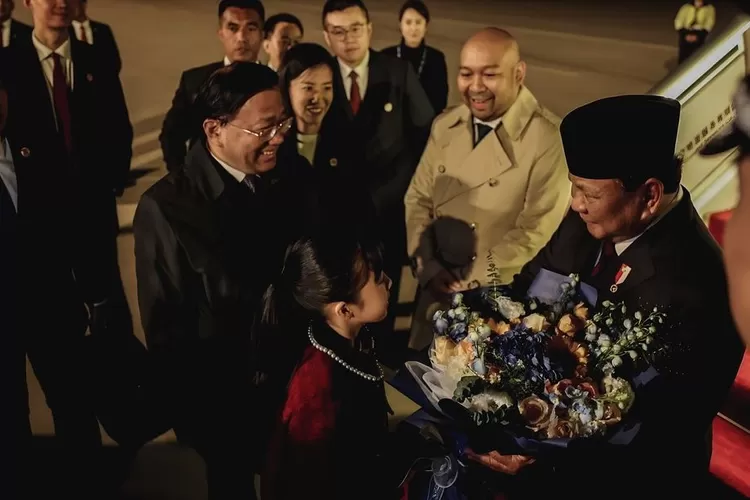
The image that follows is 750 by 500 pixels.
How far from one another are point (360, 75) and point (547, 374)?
1.88 metres

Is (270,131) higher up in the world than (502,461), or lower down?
higher up

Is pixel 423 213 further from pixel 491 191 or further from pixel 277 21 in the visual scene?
pixel 277 21

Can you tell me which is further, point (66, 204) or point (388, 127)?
point (388, 127)

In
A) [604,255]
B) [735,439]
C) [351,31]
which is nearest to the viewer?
[604,255]

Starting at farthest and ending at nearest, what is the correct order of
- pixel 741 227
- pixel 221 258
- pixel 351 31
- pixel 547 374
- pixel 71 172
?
pixel 351 31, pixel 71 172, pixel 221 258, pixel 547 374, pixel 741 227

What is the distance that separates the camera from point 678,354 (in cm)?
198

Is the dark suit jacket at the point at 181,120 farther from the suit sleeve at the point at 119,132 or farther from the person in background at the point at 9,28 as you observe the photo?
the person in background at the point at 9,28

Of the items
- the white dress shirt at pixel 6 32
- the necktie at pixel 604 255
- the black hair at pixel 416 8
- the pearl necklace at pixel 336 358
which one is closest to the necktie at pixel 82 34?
the white dress shirt at pixel 6 32

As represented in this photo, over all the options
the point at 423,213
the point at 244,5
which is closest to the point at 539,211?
the point at 423,213

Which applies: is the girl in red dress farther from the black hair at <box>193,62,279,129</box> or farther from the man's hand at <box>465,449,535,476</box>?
the black hair at <box>193,62,279,129</box>

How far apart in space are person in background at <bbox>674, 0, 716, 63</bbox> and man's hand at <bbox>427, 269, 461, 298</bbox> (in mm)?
1543

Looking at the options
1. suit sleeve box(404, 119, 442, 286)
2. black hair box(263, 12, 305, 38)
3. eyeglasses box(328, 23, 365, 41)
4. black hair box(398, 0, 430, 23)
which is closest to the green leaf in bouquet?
suit sleeve box(404, 119, 442, 286)

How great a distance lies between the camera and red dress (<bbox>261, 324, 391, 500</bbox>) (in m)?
1.91

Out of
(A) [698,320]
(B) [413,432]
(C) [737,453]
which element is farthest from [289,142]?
(C) [737,453]
